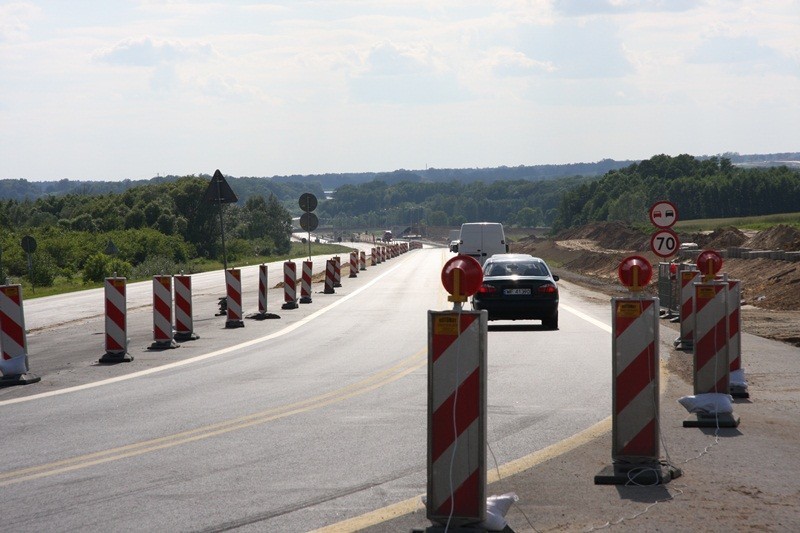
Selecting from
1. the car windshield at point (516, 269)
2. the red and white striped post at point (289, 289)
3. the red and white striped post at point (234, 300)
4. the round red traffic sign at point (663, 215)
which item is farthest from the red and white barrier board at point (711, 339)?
the red and white striped post at point (289, 289)

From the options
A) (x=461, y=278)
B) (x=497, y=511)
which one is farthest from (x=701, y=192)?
(x=497, y=511)

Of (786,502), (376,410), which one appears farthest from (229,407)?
(786,502)

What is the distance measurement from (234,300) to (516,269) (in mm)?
5872

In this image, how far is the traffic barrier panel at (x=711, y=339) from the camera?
11.0 meters

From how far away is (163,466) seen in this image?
9.05 m

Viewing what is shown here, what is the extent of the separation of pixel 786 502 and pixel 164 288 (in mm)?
13849

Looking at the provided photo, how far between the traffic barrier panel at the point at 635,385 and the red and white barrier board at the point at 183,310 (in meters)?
13.6

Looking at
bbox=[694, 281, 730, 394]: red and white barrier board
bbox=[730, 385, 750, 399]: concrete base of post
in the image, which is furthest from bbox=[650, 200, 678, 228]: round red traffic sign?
bbox=[694, 281, 730, 394]: red and white barrier board

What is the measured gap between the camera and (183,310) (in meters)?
21.0

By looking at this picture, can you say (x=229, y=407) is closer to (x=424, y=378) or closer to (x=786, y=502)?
(x=424, y=378)

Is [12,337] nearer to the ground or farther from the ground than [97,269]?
farther from the ground

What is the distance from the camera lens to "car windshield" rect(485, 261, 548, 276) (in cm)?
2356

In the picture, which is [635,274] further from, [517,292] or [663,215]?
[517,292]

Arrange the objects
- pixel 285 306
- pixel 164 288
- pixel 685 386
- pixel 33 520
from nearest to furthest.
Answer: pixel 33 520 → pixel 685 386 → pixel 164 288 → pixel 285 306
